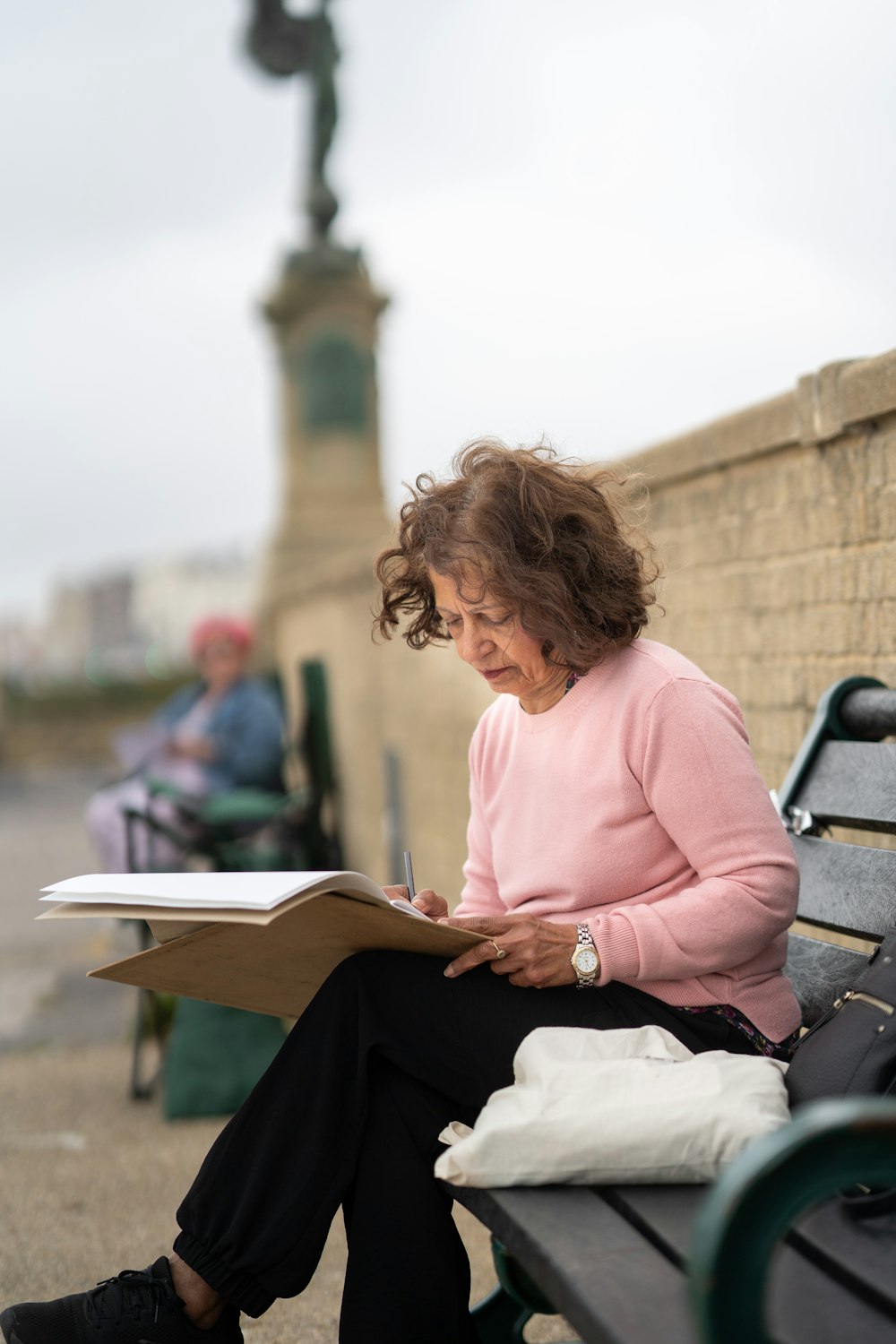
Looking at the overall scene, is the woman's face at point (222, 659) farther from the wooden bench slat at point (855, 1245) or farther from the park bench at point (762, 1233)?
the wooden bench slat at point (855, 1245)

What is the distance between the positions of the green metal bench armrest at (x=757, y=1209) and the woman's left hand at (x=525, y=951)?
2.81 feet

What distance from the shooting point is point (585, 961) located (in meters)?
2.10

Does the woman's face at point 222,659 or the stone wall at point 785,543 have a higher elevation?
the stone wall at point 785,543

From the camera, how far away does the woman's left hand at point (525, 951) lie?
6.81ft

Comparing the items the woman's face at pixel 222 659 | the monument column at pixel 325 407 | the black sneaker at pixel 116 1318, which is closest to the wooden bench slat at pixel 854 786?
the black sneaker at pixel 116 1318

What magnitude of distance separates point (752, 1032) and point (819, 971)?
1.45ft

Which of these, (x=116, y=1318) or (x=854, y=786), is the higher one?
(x=854, y=786)

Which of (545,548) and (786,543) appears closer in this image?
(545,548)

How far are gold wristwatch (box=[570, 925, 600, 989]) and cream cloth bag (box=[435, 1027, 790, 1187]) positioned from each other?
0.24 m

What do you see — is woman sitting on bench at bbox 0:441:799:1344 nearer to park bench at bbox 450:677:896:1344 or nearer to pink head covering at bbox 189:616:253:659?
park bench at bbox 450:677:896:1344

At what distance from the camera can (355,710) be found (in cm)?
873

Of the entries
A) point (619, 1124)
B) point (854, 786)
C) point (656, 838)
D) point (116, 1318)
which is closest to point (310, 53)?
point (854, 786)

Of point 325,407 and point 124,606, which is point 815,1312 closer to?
point 325,407

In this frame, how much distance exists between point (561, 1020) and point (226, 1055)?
2.55 metres
